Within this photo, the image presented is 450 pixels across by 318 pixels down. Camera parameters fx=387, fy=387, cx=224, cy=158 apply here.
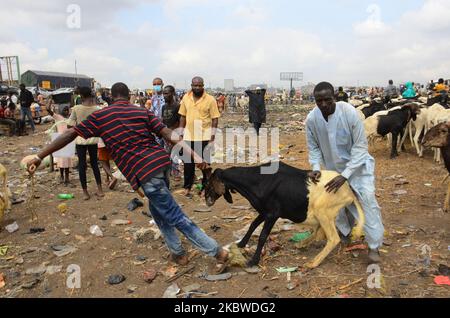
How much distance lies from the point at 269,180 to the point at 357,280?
121 cm

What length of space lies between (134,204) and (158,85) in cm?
303

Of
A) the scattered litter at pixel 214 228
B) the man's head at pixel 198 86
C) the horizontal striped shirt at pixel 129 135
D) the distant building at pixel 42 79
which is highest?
the distant building at pixel 42 79

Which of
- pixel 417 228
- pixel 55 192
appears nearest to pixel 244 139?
pixel 55 192

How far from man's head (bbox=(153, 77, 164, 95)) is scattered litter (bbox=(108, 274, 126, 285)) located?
495 centimetres

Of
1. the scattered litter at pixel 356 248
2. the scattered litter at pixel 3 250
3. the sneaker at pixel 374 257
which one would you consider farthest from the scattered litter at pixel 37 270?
the sneaker at pixel 374 257

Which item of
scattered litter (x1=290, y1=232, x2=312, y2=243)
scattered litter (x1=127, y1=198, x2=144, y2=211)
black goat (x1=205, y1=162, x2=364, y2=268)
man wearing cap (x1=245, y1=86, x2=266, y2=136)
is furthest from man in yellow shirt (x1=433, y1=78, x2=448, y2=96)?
scattered litter (x1=127, y1=198, x2=144, y2=211)

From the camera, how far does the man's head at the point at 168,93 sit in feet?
22.8

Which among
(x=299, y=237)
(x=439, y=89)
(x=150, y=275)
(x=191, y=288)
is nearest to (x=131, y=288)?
(x=150, y=275)

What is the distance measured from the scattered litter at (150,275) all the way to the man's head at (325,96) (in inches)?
90.8

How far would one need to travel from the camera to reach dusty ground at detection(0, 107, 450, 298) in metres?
3.54

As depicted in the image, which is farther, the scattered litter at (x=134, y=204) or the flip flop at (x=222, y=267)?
the scattered litter at (x=134, y=204)

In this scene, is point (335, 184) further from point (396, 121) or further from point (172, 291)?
point (396, 121)

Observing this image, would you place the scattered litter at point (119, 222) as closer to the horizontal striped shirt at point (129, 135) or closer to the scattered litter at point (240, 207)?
the scattered litter at point (240, 207)
